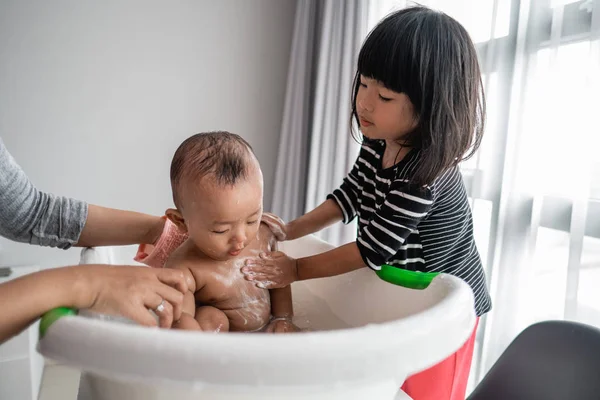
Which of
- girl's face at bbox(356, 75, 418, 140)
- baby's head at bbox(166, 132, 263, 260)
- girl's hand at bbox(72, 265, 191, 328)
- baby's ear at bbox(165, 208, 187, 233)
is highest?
girl's face at bbox(356, 75, 418, 140)

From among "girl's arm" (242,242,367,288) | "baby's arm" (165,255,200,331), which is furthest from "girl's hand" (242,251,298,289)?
"baby's arm" (165,255,200,331)

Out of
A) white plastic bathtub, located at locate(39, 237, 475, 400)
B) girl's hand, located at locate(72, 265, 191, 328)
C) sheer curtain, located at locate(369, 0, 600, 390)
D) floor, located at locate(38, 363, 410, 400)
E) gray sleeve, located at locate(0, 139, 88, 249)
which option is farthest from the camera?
sheer curtain, located at locate(369, 0, 600, 390)

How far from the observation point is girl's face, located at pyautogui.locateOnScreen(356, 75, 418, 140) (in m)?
0.90

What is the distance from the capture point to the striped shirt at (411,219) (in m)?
0.89

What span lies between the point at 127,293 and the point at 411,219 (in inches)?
20.9

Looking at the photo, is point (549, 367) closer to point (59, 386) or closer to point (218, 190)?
point (218, 190)

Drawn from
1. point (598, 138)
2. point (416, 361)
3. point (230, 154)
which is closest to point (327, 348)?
point (416, 361)

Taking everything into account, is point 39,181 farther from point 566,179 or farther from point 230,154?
point 566,179

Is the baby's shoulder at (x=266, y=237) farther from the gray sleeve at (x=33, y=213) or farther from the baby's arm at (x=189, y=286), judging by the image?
the gray sleeve at (x=33, y=213)

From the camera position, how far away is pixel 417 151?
0.92 m

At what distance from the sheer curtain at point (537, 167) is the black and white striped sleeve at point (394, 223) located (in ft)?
1.45

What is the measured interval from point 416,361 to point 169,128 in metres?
1.98

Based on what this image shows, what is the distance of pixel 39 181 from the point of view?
6.69ft

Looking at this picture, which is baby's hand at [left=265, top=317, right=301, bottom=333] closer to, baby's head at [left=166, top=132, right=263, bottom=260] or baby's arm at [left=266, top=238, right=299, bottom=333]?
baby's arm at [left=266, top=238, right=299, bottom=333]
